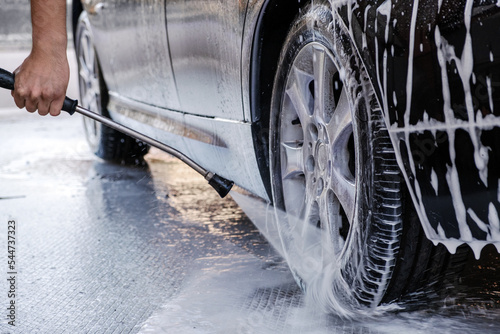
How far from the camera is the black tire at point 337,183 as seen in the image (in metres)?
1.76

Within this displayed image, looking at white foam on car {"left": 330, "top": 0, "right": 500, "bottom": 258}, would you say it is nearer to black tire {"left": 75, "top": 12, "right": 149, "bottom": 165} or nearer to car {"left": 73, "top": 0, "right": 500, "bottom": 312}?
car {"left": 73, "top": 0, "right": 500, "bottom": 312}

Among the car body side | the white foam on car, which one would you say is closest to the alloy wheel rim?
the car body side

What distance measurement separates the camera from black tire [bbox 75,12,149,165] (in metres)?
4.52

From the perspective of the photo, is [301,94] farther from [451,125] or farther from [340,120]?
[451,125]

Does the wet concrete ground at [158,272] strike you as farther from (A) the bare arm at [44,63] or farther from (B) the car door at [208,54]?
(A) the bare arm at [44,63]

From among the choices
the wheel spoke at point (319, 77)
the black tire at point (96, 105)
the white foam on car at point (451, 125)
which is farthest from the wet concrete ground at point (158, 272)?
the wheel spoke at point (319, 77)

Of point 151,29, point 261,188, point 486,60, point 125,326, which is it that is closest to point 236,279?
point 261,188

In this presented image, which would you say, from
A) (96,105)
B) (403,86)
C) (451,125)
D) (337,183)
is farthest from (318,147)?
(96,105)

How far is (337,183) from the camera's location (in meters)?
2.01

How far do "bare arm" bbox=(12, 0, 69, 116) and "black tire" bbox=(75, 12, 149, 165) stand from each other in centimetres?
262

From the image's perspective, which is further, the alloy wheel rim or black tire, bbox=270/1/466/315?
the alloy wheel rim

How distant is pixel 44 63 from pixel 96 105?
2.80 metres

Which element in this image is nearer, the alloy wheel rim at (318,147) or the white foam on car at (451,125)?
the white foam on car at (451,125)

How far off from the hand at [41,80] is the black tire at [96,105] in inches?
103
